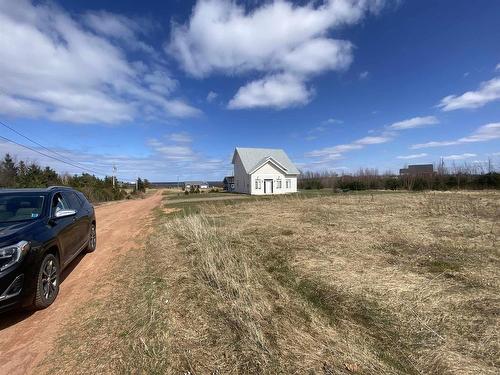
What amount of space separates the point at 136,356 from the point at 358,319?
9.32 ft

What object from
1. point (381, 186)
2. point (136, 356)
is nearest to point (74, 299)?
point (136, 356)

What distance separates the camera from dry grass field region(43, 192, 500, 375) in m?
3.13

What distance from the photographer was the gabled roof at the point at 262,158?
4687 cm

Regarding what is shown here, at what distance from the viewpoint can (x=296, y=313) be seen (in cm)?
422

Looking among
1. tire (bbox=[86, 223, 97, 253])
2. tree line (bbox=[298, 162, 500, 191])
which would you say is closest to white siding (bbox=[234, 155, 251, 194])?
tree line (bbox=[298, 162, 500, 191])

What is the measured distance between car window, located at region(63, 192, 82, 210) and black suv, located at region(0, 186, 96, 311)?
0.10 metres

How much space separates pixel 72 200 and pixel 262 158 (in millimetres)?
43170

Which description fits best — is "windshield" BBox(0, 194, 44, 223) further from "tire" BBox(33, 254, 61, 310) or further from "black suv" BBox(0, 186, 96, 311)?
"tire" BBox(33, 254, 61, 310)

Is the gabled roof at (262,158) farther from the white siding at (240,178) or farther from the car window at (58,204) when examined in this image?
the car window at (58,204)

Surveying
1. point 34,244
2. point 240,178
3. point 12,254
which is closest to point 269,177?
point 240,178

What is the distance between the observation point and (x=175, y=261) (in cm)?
717

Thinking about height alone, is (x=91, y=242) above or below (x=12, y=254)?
below

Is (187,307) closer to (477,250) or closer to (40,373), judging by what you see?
(40,373)

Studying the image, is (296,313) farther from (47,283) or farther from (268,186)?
(268,186)
